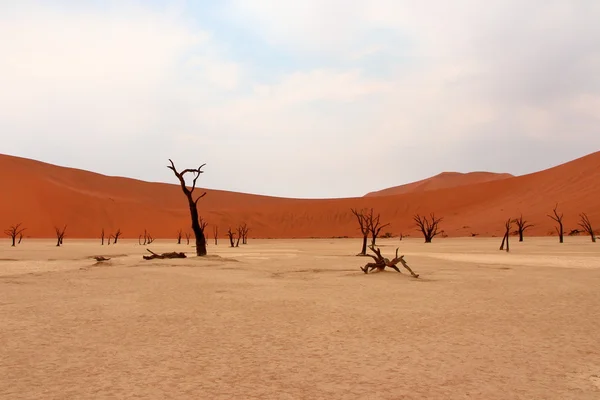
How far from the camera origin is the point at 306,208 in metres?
Answer: 99.3

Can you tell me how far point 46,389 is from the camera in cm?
415

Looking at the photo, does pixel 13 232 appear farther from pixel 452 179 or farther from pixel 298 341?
pixel 452 179

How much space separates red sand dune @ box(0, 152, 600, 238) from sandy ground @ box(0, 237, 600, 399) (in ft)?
170

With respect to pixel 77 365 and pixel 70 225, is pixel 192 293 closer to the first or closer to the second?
pixel 77 365

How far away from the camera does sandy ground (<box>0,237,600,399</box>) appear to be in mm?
4266

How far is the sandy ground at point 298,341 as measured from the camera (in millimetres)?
4266

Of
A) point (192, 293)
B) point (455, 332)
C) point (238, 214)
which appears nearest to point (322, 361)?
point (455, 332)

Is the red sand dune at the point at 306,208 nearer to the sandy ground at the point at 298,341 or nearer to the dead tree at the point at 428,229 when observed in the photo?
the dead tree at the point at 428,229

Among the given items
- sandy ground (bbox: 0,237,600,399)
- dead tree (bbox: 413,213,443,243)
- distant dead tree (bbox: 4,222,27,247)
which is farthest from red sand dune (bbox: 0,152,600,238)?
sandy ground (bbox: 0,237,600,399)

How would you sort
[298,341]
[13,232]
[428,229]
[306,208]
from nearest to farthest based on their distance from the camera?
1. [298,341]
2. [13,232]
3. [428,229]
4. [306,208]

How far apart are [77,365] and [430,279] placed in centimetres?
985

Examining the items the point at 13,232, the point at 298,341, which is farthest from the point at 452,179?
the point at 298,341

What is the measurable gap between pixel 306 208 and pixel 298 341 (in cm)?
9331

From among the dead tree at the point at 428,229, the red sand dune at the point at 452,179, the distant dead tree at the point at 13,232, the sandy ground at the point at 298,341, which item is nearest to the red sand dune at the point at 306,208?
the dead tree at the point at 428,229
